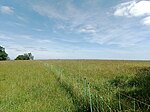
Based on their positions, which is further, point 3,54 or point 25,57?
point 25,57

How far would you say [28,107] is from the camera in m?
8.12

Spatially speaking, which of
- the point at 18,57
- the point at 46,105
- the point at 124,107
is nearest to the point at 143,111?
the point at 124,107

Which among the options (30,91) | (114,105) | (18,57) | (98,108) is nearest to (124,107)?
(114,105)

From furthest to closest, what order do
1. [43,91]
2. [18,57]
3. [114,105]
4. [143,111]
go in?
[18,57] < [43,91] < [114,105] < [143,111]

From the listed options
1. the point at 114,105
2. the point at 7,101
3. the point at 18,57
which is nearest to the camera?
the point at 114,105

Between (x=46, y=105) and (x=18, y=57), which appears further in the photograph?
(x=18, y=57)

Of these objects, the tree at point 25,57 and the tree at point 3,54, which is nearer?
the tree at point 3,54

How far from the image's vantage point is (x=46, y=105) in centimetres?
836

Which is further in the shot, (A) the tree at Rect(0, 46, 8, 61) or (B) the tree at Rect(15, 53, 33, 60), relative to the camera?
(B) the tree at Rect(15, 53, 33, 60)

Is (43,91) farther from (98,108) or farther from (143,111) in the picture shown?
(143,111)

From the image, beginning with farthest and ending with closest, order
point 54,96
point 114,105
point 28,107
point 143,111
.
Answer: point 54,96, point 28,107, point 114,105, point 143,111

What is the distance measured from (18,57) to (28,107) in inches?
4546

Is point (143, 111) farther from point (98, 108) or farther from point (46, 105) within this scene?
point (46, 105)

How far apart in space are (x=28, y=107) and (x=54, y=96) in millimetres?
1860
